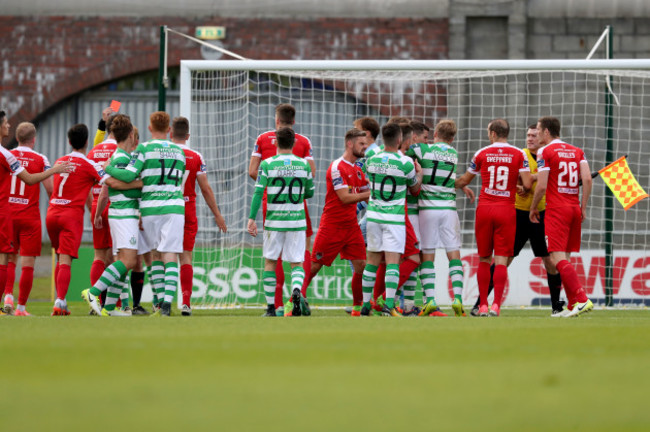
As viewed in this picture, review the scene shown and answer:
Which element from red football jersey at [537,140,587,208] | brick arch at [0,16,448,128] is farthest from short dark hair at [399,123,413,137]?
brick arch at [0,16,448,128]

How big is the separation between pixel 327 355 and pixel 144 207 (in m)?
4.38

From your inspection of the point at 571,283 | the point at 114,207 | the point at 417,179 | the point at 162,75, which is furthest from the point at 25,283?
the point at 571,283

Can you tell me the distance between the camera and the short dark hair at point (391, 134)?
9.19 m

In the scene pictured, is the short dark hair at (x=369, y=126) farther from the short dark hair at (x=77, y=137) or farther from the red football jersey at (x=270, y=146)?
the short dark hair at (x=77, y=137)

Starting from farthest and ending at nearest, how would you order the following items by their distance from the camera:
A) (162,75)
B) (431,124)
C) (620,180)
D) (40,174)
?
1. (431,124)
2. (162,75)
3. (620,180)
4. (40,174)

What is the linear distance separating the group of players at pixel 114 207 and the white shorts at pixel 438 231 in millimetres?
1984

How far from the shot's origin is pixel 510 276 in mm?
13438

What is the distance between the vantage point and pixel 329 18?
18234 mm

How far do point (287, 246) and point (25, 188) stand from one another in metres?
2.73

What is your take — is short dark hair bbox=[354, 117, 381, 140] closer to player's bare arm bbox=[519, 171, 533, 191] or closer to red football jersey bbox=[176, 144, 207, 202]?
player's bare arm bbox=[519, 171, 533, 191]

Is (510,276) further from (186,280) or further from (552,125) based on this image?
(186,280)

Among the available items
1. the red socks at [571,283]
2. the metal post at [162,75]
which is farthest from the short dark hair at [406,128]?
the metal post at [162,75]

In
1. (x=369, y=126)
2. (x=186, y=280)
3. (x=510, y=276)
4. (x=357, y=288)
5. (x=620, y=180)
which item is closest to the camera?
(x=186, y=280)

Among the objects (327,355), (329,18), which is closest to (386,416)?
(327,355)
